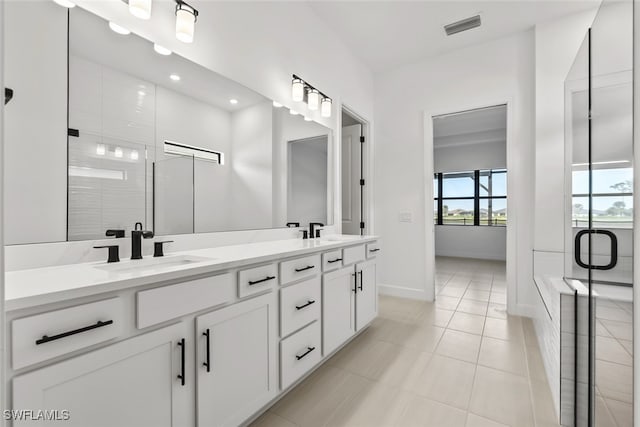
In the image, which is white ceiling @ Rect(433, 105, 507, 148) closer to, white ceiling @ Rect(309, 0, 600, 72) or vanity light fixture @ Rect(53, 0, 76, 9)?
white ceiling @ Rect(309, 0, 600, 72)

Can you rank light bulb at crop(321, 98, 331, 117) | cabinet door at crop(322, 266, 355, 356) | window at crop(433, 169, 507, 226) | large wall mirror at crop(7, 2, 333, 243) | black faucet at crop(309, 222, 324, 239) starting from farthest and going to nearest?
window at crop(433, 169, 507, 226)
light bulb at crop(321, 98, 331, 117)
black faucet at crop(309, 222, 324, 239)
cabinet door at crop(322, 266, 355, 356)
large wall mirror at crop(7, 2, 333, 243)

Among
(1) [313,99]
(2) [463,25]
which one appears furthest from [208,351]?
(2) [463,25]

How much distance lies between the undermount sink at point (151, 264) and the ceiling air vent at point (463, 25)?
3368 mm

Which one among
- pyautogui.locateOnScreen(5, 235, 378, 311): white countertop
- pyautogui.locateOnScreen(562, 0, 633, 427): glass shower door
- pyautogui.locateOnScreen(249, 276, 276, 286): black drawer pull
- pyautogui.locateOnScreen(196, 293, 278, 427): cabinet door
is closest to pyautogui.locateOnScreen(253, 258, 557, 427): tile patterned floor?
pyautogui.locateOnScreen(196, 293, 278, 427): cabinet door

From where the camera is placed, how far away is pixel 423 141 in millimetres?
3631

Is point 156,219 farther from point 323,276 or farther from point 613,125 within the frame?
point 613,125

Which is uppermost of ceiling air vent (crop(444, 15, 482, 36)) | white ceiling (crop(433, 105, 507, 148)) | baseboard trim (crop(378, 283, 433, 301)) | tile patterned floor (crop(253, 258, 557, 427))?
ceiling air vent (crop(444, 15, 482, 36))

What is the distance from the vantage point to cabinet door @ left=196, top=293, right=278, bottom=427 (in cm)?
120

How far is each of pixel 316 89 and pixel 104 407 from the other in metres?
2.76

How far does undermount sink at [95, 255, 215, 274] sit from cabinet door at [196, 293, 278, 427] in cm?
31

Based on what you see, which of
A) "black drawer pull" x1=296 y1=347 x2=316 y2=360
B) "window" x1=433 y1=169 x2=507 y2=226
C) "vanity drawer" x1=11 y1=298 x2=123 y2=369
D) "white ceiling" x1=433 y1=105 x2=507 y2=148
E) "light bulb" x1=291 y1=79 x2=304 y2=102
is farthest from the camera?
"window" x1=433 y1=169 x2=507 y2=226

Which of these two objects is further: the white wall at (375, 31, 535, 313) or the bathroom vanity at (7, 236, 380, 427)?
the white wall at (375, 31, 535, 313)

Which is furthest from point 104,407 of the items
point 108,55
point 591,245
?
point 591,245

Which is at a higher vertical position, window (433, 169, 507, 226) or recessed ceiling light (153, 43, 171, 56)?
recessed ceiling light (153, 43, 171, 56)
